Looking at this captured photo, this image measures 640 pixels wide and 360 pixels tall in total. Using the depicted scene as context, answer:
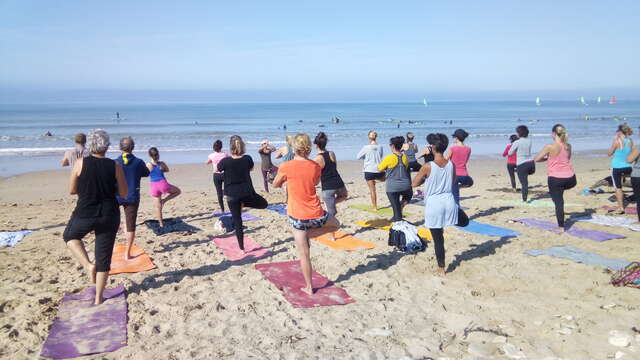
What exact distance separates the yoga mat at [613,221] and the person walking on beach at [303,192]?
612cm

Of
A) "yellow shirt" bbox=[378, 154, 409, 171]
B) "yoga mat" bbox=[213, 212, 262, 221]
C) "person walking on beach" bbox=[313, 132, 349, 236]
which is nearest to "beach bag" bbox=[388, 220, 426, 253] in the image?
"person walking on beach" bbox=[313, 132, 349, 236]

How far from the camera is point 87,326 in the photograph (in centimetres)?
447

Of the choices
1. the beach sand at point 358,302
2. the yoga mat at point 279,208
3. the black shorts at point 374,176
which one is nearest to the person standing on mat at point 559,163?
the beach sand at point 358,302

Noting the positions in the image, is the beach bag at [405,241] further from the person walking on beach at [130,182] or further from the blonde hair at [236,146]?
the person walking on beach at [130,182]

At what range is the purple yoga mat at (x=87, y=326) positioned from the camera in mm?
4039

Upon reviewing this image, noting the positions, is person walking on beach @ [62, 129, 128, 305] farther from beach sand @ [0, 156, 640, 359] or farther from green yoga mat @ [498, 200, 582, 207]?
green yoga mat @ [498, 200, 582, 207]

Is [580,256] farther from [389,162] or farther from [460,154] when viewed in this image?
[389,162]

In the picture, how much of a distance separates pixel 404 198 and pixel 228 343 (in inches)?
180

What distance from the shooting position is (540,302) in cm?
510

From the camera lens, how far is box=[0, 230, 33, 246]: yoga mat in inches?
300

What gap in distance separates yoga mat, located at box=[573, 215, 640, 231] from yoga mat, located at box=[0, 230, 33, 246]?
33.4 feet

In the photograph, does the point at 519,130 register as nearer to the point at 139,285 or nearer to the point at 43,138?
the point at 139,285

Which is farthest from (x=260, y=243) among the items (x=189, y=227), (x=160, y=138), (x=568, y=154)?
(x=160, y=138)

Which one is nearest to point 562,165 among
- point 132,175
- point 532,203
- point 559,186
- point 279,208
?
point 559,186
